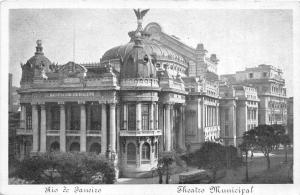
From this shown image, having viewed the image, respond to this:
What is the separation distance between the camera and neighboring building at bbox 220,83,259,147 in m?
57.8

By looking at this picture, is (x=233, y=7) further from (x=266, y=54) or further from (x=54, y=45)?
(x=54, y=45)

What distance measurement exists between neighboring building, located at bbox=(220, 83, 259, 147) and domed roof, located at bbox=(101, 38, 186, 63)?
8.53 m

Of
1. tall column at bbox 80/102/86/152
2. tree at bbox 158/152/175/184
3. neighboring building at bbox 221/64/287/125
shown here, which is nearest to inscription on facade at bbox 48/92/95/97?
tall column at bbox 80/102/86/152

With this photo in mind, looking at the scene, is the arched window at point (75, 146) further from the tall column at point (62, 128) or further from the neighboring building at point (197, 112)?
the neighboring building at point (197, 112)

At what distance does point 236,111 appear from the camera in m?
60.1

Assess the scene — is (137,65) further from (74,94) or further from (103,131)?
(103,131)

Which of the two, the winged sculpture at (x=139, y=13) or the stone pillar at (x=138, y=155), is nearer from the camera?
the winged sculpture at (x=139, y=13)

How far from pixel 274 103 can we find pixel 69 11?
3841 cm

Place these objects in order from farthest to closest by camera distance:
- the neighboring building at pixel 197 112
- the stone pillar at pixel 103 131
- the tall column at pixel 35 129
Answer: the neighboring building at pixel 197 112
the tall column at pixel 35 129
the stone pillar at pixel 103 131

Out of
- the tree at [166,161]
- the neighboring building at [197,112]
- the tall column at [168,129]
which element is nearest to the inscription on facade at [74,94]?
the tall column at [168,129]

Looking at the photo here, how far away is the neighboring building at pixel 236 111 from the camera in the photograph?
57.8 metres

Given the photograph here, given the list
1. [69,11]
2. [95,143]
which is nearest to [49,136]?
[95,143]

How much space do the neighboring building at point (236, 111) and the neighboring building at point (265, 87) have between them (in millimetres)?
1154

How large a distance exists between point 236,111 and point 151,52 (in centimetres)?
1782
